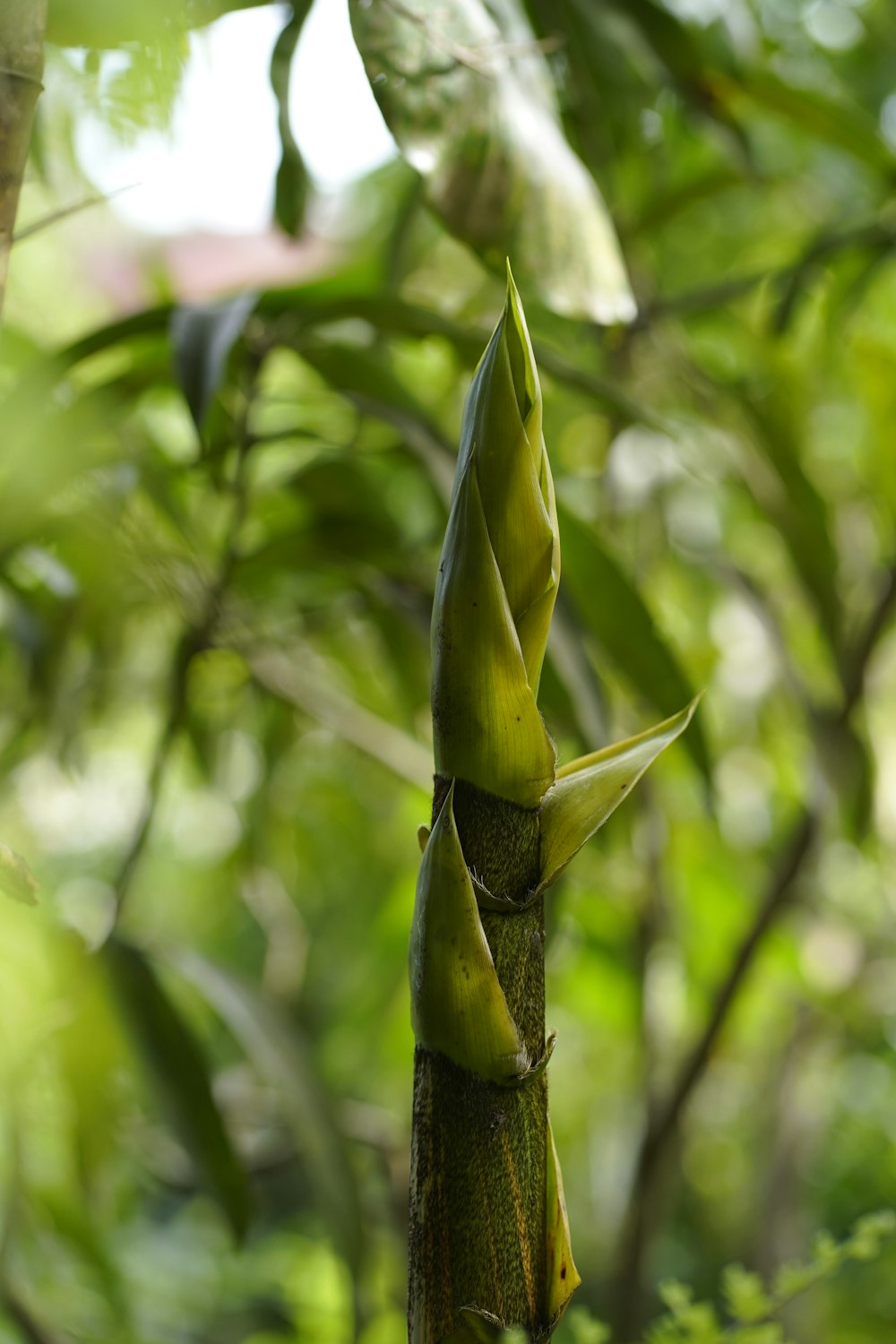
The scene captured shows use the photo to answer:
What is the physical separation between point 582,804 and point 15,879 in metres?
0.10

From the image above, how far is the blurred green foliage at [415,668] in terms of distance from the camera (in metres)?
0.49

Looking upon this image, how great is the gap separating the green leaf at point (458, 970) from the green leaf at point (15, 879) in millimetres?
67

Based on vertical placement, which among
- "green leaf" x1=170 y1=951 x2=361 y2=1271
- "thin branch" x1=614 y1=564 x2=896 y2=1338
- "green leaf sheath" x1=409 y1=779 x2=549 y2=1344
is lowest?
"thin branch" x1=614 y1=564 x2=896 y2=1338

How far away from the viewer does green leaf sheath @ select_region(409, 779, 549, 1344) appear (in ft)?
0.65

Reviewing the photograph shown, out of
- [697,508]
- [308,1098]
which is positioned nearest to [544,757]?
[308,1098]

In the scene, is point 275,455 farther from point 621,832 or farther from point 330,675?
point 621,832

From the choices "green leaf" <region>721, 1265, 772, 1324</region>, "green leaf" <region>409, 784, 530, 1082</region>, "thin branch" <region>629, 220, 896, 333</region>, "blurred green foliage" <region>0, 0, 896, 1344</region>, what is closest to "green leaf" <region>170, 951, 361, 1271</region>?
"blurred green foliage" <region>0, 0, 896, 1344</region>

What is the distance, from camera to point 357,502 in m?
0.59

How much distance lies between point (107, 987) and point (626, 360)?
1.66 feet

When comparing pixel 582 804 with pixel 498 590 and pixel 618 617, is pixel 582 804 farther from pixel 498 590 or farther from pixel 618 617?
pixel 618 617

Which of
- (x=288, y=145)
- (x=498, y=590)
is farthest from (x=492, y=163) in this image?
(x=498, y=590)

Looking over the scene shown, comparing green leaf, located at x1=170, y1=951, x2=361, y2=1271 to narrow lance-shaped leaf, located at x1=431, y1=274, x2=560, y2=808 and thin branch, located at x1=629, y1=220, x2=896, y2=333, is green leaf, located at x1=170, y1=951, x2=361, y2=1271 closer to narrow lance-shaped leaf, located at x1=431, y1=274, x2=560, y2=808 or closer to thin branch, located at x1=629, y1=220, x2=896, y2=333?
narrow lance-shaped leaf, located at x1=431, y1=274, x2=560, y2=808

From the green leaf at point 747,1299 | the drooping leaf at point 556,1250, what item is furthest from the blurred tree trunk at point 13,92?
the green leaf at point 747,1299

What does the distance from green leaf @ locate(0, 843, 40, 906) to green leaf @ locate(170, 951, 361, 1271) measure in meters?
0.34
